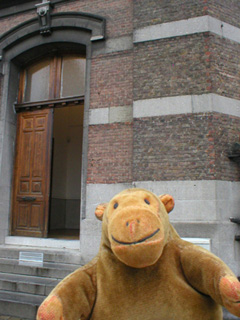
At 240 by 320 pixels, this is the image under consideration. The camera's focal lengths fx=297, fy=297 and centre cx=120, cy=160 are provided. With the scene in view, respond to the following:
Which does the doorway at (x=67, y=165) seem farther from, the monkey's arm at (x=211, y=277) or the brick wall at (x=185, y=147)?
the monkey's arm at (x=211, y=277)

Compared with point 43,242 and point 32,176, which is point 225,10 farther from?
point 43,242

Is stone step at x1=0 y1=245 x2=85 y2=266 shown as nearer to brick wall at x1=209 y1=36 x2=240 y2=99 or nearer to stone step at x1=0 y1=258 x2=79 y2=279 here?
stone step at x1=0 y1=258 x2=79 y2=279

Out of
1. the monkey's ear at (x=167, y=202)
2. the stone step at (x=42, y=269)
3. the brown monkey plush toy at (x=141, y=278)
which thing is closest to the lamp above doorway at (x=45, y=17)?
the stone step at (x=42, y=269)

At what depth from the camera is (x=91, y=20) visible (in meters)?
6.59

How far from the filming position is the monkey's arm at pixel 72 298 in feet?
5.83

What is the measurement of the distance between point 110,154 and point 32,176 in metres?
2.18

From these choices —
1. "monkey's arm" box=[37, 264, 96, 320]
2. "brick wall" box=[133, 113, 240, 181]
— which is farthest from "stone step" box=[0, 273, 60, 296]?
"monkey's arm" box=[37, 264, 96, 320]

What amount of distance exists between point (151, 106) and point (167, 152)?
3.15ft

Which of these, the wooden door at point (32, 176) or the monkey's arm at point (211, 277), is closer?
the monkey's arm at point (211, 277)

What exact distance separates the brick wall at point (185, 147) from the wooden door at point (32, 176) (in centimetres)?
239

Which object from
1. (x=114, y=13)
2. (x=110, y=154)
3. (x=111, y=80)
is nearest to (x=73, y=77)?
(x=111, y=80)

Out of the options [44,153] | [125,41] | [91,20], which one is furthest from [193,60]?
[44,153]

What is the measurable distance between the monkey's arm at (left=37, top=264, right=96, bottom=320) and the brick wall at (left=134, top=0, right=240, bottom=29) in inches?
Result: 209

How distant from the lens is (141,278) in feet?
6.49
